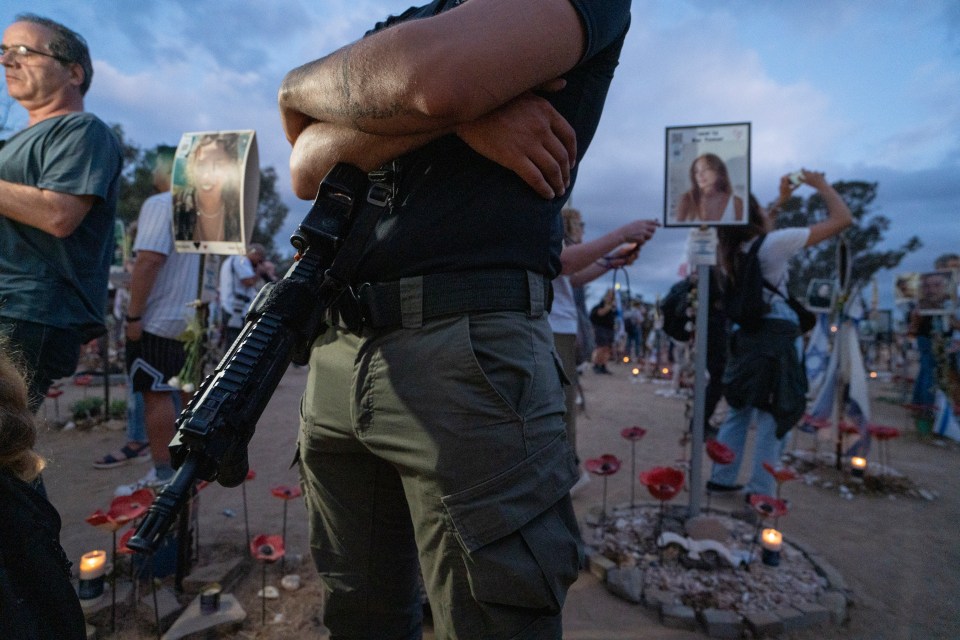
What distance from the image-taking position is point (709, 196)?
315cm

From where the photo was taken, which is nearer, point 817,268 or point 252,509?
point 252,509

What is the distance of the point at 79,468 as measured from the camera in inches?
183

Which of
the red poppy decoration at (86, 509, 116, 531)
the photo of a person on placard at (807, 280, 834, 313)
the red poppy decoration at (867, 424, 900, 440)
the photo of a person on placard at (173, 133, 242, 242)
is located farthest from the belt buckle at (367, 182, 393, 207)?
the photo of a person on placard at (807, 280, 834, 313)

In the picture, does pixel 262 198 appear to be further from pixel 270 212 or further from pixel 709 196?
pixel 709 196

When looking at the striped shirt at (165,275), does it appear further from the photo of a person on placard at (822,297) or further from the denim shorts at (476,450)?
the photo of a person on placard at (822,297)

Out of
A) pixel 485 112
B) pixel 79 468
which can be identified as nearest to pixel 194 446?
pixel 485 112

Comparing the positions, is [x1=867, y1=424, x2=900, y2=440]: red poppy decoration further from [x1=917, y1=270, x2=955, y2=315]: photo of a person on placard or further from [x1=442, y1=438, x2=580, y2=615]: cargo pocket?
[x1=442, y1=438, x2=580, y2=615]: cargo pocket

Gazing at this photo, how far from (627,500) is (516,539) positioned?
11.4 feet

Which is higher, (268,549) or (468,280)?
(468,280)

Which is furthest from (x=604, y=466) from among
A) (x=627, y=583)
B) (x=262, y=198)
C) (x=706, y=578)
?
(x=262, y=198)

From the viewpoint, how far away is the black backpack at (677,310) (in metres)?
4.13

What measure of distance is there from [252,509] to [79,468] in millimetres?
2076

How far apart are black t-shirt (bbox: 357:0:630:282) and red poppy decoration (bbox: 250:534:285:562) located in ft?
5.91

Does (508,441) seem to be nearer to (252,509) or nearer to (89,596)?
(89,596)
